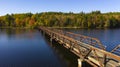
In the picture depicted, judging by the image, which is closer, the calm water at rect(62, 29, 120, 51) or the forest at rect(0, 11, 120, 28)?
the calm water at rect(62, 29, 120, 51)

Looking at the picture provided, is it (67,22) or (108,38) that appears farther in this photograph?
(67,22)

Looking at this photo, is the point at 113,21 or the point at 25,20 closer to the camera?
the point at 113,21

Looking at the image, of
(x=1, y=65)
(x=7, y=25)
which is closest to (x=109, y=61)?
(x=1, y=65)

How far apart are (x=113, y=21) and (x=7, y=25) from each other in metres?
80.9

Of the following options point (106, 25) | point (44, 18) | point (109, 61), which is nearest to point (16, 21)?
point (44, 18)

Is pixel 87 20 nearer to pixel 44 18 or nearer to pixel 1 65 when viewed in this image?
pixel 44 18

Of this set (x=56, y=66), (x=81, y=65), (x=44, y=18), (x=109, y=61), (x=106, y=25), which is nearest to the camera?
(x=109, y=61)

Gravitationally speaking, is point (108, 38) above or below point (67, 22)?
below

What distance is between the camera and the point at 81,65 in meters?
15.3

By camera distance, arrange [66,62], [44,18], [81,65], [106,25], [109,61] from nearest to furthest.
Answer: [109,61], [81,65], [66,62], [106,25], [44,18]

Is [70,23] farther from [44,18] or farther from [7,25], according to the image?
[7,25]

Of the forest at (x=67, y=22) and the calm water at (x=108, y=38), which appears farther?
the forest at (x=67, y=22)

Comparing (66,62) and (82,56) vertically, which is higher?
(82,56)

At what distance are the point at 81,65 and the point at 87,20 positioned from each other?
111401 millimetres
